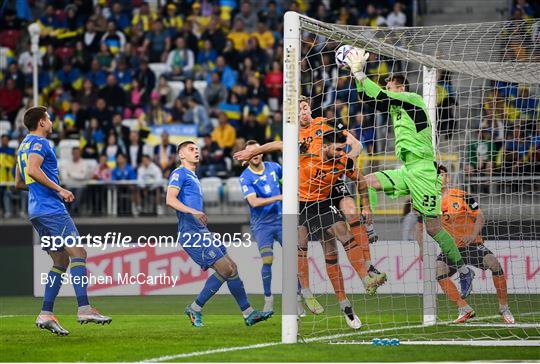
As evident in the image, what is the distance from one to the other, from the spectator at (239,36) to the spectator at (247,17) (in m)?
0.28

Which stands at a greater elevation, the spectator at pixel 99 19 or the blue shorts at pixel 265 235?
the spectator at pixel 99 19

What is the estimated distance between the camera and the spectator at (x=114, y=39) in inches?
1002

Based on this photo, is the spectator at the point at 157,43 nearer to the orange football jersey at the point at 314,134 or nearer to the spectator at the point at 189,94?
the spectator at the point at 189,94

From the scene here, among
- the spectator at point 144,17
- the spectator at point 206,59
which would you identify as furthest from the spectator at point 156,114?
the spectator at point 144,17

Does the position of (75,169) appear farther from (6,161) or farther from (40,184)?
(40,184)

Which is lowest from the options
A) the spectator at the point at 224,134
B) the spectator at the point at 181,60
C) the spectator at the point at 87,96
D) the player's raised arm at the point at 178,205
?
the player's raised arm at the point at 178,205

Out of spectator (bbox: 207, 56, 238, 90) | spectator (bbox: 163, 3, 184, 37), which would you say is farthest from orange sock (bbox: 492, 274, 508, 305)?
spectator (bbox: 163, 3, 184, 37)

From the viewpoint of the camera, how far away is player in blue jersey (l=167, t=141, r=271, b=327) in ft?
39.8

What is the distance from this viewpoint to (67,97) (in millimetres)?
24672

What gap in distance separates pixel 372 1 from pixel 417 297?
Result: 11.2m

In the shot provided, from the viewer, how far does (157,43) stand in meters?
25.6

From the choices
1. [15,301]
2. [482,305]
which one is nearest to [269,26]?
[15,301]

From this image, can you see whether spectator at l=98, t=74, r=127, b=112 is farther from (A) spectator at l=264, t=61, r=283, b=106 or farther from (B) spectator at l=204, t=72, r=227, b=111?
(A) spectator at l=264, t=61, r=283, b=106

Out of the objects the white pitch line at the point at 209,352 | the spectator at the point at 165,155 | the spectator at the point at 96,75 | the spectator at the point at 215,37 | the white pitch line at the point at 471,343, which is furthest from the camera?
the spectator at the point at 215,37
